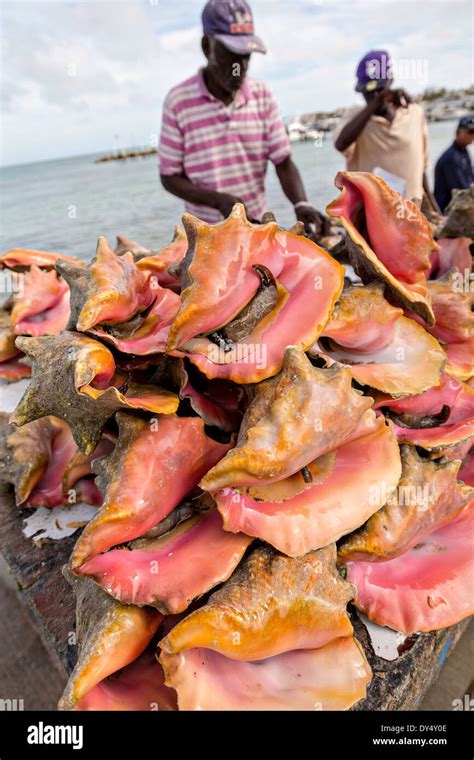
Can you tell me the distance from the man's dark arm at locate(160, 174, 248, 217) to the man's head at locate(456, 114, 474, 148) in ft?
6.23

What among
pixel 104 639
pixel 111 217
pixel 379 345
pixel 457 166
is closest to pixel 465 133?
pixel 457 166

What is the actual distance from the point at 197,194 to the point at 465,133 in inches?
81.4

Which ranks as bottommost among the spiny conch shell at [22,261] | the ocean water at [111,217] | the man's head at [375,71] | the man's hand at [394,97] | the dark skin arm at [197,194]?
the ocean water at [111,217]

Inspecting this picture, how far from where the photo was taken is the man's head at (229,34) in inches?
69.4

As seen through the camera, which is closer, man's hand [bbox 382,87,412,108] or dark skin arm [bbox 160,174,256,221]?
dark skin arm [bbox 160,174,256,221]

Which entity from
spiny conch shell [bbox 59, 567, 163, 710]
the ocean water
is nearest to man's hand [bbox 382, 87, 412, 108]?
spiny conch shell [bbox 59, 567, 163, 710]

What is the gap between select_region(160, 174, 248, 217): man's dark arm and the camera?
1.95m

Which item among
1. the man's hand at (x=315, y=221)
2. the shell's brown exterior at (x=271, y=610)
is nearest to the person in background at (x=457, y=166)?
the man's hand at (x=315, y=221)

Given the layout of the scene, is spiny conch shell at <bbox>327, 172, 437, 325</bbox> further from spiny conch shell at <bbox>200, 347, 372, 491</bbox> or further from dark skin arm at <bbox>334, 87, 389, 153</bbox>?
dark skin arm at <bbox>334, 87, 389, 153</bbox>

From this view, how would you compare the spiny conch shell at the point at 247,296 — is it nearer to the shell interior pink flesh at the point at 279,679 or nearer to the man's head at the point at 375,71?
the shell interior pink flesh at the point at 279,679

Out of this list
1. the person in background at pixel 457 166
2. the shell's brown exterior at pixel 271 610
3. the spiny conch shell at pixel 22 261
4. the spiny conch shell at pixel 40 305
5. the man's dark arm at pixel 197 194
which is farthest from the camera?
the person in background at pixel 457 166

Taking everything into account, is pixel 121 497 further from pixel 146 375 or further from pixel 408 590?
pixel 408 590

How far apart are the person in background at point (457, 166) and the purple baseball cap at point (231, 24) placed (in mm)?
1749

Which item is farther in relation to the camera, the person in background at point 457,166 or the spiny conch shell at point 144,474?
the person in background at point 457,166
